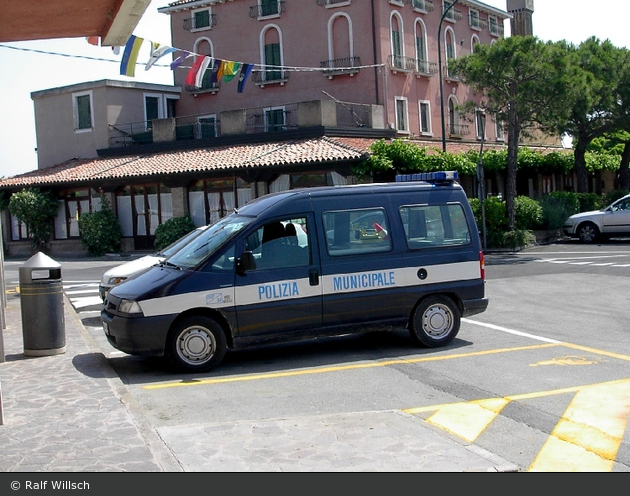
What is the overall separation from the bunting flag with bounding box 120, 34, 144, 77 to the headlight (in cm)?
1286

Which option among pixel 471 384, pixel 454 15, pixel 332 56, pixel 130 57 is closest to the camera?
pixel 471 384

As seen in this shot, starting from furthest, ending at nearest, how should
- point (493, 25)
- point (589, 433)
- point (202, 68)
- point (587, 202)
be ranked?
point (493, 25), point (587, 202), point (202, 68), point (589, 433)

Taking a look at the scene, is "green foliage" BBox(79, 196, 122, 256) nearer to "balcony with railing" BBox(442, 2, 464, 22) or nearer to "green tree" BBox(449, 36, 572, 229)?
"green tree" BBox(449, 36, 572, 229)

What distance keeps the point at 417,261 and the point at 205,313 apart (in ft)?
9.16

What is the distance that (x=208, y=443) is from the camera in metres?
6.07

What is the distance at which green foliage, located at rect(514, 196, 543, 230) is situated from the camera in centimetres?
2839

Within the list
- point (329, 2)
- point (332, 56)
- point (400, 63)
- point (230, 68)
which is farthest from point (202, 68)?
point (400, 63)

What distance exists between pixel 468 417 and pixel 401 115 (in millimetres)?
30702

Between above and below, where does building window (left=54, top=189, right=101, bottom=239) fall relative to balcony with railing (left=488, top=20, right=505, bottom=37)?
below

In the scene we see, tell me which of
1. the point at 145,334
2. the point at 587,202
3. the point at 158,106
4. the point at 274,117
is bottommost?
the point at 145,334

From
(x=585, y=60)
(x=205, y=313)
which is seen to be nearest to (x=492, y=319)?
(x=205, y=313)

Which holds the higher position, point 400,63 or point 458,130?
point 400,63

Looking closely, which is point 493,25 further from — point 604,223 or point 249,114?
point 604,223

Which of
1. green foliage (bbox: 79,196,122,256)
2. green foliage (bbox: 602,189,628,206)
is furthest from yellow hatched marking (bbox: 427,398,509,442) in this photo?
green foliage (bbox: 602,189,628,206)
